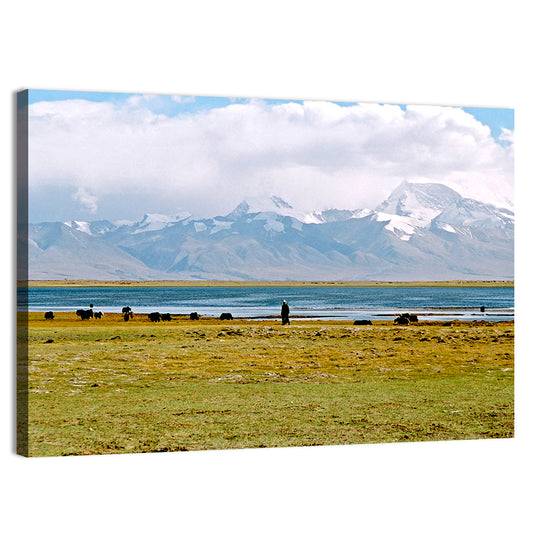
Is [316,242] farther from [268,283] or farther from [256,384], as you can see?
[256,384]

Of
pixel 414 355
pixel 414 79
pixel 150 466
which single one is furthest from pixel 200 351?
pixel 414 79

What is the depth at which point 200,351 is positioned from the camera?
10.4 m

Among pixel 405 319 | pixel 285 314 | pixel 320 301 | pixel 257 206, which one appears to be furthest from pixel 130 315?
pixel 405 319

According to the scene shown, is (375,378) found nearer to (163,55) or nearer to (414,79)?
(414,79)

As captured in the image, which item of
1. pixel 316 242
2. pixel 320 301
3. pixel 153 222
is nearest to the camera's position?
pixel 153 222

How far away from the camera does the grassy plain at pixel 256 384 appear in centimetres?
938

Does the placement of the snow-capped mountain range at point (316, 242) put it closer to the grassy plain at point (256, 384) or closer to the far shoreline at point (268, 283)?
the far shoreline at point (268, 283)

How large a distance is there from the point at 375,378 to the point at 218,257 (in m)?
2.24

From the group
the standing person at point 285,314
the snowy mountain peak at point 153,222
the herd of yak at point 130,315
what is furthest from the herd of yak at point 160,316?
the snowy mountain peak at point 153,222

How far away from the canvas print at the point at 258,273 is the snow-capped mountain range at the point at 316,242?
2 cm

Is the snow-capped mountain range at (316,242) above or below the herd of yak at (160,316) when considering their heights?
above

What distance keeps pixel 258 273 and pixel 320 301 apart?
1.10 metres

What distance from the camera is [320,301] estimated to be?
1120 cm

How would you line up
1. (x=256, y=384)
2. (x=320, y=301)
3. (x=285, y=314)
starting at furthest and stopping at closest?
(x=320, y=301) < (x=285, y=314) < (x=256, y=384)
